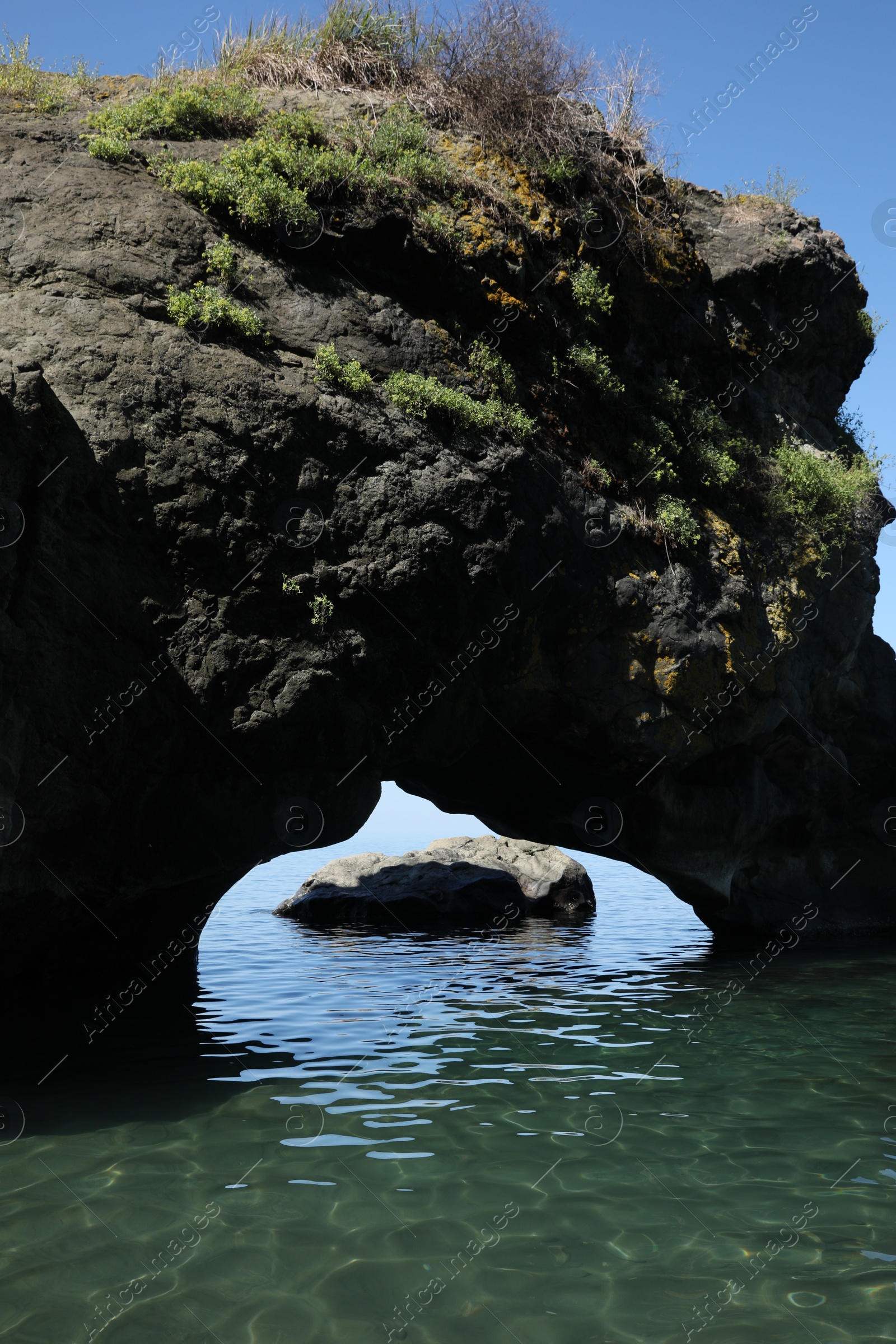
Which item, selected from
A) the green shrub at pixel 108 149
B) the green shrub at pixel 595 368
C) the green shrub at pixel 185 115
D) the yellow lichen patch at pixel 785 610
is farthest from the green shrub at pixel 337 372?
the yellow lichen patch at pixel 785 610

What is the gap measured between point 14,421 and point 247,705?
3.12 metres

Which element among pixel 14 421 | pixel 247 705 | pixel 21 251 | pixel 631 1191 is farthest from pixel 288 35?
pixel 631 1191

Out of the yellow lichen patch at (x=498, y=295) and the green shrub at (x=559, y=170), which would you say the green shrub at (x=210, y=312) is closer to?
the yellow lichen patch at (x=498, y=295)

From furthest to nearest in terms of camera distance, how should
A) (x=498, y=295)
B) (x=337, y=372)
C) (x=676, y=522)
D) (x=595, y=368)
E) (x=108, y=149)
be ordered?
(x=676, y=522), (x=595, y=368), (x=498, y=295), (x=108, y=149), (x=337, y=372)

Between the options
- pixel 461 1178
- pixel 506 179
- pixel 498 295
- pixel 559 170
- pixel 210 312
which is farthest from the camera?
pixel 559 170

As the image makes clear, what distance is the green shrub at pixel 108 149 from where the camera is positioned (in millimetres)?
9680

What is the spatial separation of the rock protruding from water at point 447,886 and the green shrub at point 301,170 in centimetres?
1333

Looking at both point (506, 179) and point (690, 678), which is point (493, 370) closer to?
point (506, 179)

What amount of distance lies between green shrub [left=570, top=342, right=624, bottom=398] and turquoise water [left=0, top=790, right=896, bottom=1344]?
730 centimetres

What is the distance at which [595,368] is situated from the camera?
11.8 meters

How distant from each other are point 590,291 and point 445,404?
3108 mm

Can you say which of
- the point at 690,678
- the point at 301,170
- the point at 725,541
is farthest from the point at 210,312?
the point at 725,541

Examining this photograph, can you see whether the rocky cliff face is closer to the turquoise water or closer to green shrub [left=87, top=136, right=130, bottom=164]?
green shrub [left=87, top=136, right=130, bottom=164]

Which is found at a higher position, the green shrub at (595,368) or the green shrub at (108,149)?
the green shrub at (108,149)
